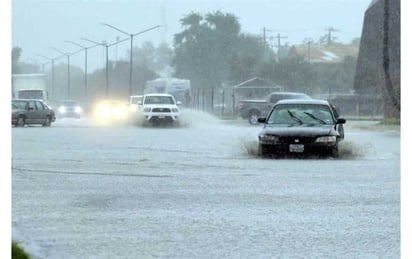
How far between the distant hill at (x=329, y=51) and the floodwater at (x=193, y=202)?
0.82 metres

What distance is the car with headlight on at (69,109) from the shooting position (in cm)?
1038

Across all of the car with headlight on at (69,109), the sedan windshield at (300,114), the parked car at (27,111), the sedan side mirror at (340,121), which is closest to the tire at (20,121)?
the parked car at (27,111)

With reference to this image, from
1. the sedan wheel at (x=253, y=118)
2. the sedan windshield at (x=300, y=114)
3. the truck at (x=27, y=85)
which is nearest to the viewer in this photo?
the truck at (x=27, y=85)

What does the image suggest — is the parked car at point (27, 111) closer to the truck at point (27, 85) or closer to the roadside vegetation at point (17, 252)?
the truck at point (27, 85)

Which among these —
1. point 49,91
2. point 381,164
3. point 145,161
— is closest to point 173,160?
point 145,161

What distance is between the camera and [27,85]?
8.76 metres

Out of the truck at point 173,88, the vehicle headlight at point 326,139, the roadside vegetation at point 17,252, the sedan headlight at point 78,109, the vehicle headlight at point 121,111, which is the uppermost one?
the truck at point 173,88

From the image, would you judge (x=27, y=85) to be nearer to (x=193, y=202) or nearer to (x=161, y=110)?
(x=193, y=202)

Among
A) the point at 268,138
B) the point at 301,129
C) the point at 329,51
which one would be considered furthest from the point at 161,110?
the point at 329,51

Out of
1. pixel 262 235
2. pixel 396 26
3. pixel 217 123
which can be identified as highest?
pixel 396 26

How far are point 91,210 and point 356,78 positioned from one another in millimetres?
3210

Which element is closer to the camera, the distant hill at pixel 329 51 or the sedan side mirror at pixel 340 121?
the distant hill at pixel 329 51
